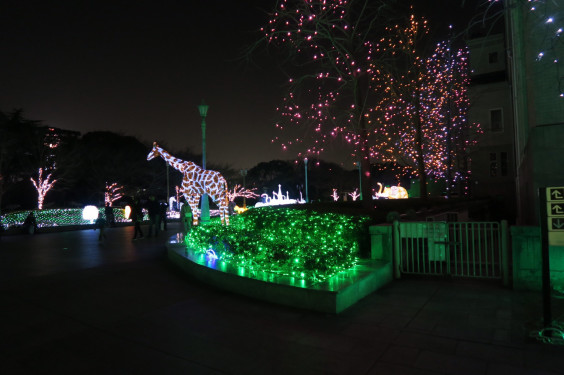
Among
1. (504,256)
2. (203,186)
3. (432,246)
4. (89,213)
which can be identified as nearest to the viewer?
(504,256)

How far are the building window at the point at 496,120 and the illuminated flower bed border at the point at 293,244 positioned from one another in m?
26.2

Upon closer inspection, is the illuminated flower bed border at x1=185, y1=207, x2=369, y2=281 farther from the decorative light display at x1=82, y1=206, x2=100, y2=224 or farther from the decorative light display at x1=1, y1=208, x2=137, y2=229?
the decorative light display at x1=82, y1=206, x2=100, y2=224

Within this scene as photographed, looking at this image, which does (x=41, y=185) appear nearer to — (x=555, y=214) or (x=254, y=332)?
(x=254, y=332)

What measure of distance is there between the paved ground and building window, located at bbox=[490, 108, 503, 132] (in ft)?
89.2

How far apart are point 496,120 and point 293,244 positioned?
96.6 feet

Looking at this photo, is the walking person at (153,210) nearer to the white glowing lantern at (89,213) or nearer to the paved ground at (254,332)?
the paved ground at (254,332)

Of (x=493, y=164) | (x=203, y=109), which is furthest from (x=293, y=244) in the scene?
(x=493, y=164)

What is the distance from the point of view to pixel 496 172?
30062 mm

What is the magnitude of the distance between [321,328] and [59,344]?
3.38 metres

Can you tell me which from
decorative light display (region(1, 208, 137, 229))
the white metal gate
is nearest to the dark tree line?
decorative light display (region(1, 208, 137, 229))

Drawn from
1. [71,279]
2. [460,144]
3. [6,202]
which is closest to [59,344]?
[71,279]

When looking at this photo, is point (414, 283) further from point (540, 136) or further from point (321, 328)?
point (540, 136)

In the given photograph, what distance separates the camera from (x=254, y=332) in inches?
200

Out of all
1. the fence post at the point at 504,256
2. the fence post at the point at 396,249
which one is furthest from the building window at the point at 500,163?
the fence post at the point at 396,249
